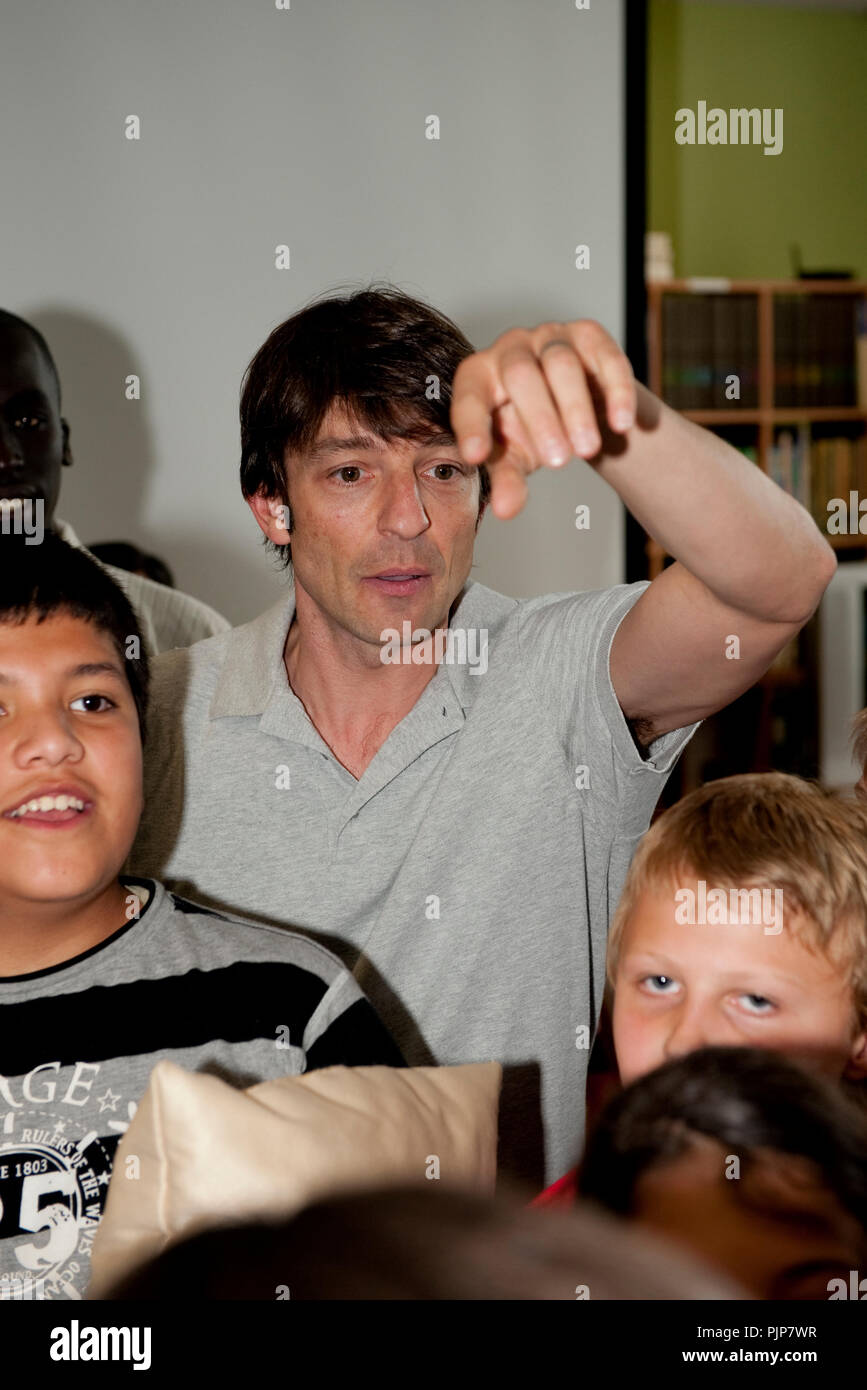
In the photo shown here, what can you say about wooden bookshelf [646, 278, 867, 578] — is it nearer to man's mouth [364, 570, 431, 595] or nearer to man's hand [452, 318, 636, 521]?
man's mouth [364, 570, 431, 595]

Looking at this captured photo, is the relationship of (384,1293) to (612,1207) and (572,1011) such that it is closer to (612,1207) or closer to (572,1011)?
(612,1207)

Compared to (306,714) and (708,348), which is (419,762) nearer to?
(306,714)

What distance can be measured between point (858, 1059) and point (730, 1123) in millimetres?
508

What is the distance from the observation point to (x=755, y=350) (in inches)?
159

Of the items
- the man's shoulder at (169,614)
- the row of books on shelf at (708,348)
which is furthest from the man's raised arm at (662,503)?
the row of books on shelf at (708,348)

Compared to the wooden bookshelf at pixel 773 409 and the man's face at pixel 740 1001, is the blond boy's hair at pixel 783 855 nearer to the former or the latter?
the man's face at pixel 740 1001

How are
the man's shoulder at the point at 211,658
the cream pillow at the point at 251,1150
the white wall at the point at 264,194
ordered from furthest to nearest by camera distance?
the white wall at the point at 264,194 → the man's shoulder at the point at 211,658 → the cream pillow at the point at 251,1150

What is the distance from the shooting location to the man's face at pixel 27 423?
1.79 metres

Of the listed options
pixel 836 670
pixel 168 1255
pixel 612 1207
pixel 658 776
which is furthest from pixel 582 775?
pixel 836 670

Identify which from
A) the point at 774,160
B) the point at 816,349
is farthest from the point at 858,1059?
the point at 774,160

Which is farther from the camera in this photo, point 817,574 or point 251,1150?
point 817,574

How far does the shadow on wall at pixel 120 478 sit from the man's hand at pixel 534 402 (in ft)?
6.85

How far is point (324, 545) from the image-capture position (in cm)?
133

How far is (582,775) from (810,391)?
317 cm
